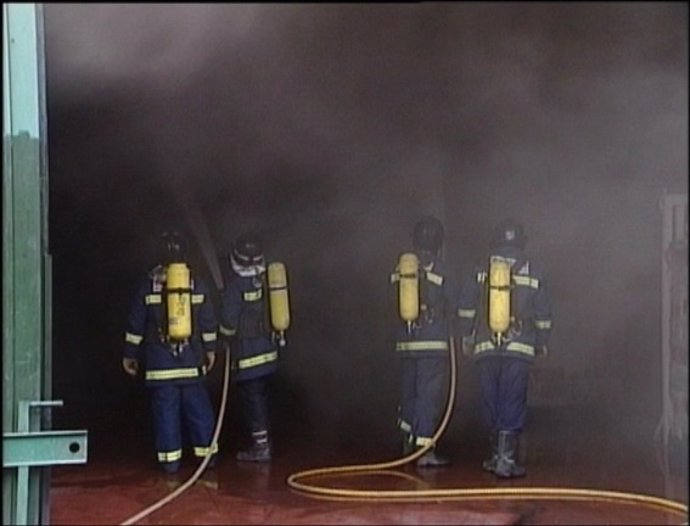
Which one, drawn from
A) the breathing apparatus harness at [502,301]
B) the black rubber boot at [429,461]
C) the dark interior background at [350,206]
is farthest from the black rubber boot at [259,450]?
the breathing apparatus harness at [502,301]

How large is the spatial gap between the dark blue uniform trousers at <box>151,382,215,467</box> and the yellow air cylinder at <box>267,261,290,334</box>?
582mm

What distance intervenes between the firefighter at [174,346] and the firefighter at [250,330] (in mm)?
155

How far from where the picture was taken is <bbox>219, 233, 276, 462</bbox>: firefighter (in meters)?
6.19

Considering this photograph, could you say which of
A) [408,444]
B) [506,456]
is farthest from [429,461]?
[506,456]

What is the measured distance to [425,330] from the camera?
20.5ft

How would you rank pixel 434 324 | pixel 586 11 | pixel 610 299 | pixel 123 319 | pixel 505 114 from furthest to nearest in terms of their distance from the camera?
pixel 123 319 < pixel 610 299 < pixel 505 114 < pixel 434 324 < pixel 586 11

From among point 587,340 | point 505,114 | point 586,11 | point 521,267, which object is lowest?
point 587,340

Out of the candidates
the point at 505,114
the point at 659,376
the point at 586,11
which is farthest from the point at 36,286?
the point at 659,376

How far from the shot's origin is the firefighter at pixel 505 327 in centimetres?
580

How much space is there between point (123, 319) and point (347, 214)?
7.01 feet

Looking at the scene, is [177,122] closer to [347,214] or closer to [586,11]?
Result: [347,214]

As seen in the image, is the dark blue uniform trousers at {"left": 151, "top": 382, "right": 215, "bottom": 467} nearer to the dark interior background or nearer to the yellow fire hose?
the yellow fire hose

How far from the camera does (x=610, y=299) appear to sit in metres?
8.39

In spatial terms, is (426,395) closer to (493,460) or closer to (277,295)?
(493,460)
